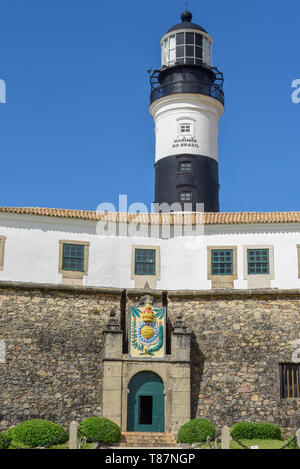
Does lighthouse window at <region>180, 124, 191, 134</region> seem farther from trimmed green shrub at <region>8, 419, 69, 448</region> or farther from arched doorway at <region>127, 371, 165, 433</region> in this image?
trimmed green shrub at <region>8, 419, 69, 448</region>

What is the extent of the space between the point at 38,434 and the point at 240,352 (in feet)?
→ 33.0

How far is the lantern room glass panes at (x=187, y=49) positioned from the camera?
45531mm

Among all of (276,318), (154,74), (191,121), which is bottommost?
(276,318)

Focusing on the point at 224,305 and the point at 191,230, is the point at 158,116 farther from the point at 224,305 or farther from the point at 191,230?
the point at 224,305

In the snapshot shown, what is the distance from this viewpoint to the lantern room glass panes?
45531 mm

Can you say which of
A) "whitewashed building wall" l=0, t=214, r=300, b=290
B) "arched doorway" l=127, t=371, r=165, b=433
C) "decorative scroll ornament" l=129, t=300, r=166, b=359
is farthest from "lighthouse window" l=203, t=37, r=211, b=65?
"arched doorway" l=127, t=371, r=165, b=433

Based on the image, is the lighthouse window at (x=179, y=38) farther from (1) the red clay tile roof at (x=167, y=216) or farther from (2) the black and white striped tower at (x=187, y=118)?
(1) the red clay tile roof at (x=167, y=216)

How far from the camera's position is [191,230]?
3553 cm

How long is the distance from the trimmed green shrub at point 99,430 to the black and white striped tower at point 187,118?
54.6ft

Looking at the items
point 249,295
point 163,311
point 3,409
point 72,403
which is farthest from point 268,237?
point 3,409

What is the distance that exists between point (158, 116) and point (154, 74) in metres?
2.97

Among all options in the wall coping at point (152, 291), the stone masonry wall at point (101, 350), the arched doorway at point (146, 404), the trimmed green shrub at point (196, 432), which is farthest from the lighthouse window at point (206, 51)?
the trimmed green shrub at point (196, 432)
